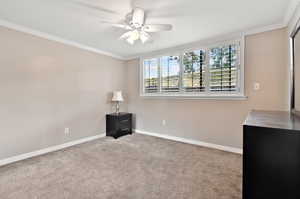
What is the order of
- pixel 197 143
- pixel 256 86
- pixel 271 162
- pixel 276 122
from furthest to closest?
pixel 197 143
pixel 256 86
pixel 276 122
pixel 271 162

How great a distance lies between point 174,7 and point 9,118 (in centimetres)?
303

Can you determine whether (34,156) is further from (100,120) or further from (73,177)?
(100,120)

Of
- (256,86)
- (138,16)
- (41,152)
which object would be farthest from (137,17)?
(41,152)

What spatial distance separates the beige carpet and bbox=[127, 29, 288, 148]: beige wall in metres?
0.44

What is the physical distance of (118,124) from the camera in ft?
12.8

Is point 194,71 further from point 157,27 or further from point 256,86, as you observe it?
point 157,27

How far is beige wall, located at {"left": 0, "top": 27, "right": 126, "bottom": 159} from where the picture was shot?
8.10 ft

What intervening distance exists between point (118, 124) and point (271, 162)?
10.9 ft

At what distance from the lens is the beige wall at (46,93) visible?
97.2 inches

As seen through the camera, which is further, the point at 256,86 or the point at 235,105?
the point at 235,105

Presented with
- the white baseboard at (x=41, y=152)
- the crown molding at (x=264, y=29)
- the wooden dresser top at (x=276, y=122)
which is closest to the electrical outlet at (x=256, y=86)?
the crown molding at (x=264, y=29)

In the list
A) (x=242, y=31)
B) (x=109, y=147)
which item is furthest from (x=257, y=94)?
(x=109, y=147)

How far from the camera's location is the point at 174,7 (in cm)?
200

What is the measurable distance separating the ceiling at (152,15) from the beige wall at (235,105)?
410 millimetres
